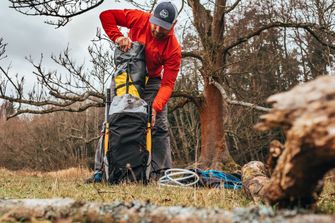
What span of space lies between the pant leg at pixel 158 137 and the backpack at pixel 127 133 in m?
0.54

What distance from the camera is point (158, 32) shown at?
16.5 feet

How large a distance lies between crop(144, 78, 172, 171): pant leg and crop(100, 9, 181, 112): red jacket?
22 cm

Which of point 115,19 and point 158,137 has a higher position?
point 115,19

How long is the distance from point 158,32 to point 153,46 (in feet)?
0.76

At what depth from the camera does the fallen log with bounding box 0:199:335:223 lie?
4.47 feet

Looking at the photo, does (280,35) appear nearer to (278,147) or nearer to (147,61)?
(147,61)

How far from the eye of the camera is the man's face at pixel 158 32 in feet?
16.4

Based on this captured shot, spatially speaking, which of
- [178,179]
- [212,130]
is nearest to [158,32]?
[178,179]

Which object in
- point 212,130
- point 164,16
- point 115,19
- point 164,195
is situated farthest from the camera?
point 212,130

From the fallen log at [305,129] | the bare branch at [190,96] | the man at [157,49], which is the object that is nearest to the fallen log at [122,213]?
the fallen log at [305,129]

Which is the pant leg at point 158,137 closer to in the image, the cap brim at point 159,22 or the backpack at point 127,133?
the backpack at point 127,133

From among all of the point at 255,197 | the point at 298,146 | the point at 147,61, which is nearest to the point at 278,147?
the point at 298,146

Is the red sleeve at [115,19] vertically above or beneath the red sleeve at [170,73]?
above

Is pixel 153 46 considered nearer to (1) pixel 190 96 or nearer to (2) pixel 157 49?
(2) pixel 157 49
